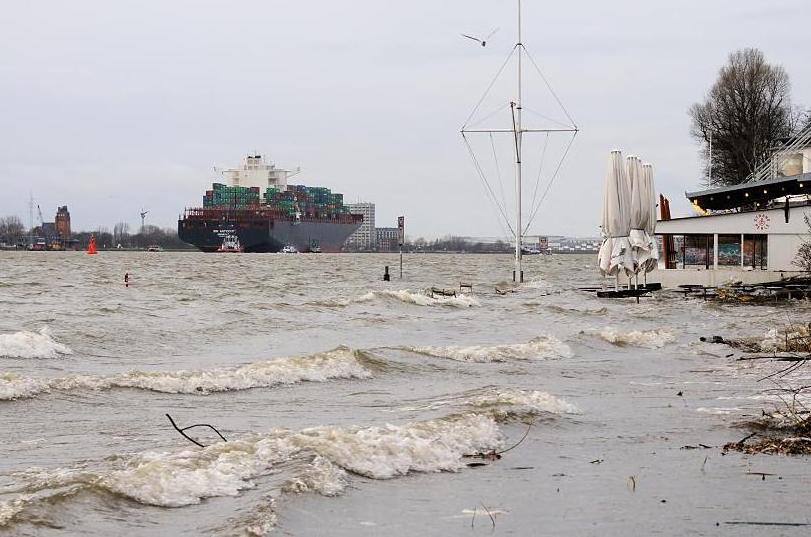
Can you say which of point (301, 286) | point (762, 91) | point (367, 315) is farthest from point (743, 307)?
point (762, 91)

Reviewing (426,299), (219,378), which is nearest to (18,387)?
(219,378)

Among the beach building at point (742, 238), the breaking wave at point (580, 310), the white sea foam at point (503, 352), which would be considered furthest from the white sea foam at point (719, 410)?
the beach building at point (742, 238)

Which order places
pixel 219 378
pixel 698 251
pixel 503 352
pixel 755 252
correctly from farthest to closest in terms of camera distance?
pixel 698 251
pixel 755 252
pixel 503 352
pixel 219 378

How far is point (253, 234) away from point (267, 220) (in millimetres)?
3101

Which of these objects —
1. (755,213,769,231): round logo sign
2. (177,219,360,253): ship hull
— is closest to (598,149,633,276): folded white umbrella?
(755,213,769,231): round logo sign

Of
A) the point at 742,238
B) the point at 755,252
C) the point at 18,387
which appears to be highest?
the point at 742,238

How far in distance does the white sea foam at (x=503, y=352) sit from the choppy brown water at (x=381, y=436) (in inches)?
2.5

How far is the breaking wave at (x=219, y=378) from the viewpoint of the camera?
44.2 feet

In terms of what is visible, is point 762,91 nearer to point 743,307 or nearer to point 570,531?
point 743,307

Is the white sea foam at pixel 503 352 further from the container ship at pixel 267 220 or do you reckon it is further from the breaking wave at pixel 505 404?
the container ship at pixel 267 220

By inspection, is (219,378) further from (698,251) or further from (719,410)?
(698,251)

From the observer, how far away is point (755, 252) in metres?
41.0

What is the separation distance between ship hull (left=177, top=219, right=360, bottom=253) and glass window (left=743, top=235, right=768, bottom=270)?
131 m

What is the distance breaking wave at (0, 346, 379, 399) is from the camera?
13.5 meters
